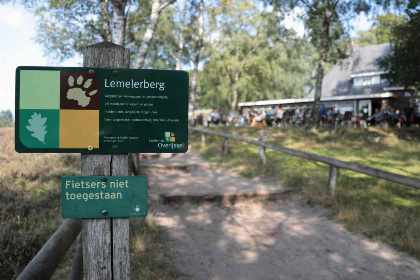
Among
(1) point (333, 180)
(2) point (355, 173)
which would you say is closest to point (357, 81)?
(2) point (355, 173)

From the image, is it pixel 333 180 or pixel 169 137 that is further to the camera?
pixel 333 180

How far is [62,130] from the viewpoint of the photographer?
68.0 inches

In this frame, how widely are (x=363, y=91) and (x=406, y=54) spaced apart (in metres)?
16.9

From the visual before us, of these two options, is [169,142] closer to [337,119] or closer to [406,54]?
[406,54]

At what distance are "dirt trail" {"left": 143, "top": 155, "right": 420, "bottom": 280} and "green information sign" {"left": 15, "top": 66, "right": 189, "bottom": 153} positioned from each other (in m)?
2.49

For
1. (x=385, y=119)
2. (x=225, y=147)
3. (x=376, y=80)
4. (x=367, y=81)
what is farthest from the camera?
(x=367, y=81)

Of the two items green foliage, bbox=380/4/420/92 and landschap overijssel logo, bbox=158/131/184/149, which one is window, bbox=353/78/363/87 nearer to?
green foliage, bbox=380/4/420/92

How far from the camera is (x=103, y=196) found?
5.85ft

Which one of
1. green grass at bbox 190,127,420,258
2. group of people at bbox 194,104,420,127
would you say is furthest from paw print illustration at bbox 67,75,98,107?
group of people at bbox 194,104,420,127

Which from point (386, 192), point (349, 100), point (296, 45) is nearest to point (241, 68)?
point (349, 100)

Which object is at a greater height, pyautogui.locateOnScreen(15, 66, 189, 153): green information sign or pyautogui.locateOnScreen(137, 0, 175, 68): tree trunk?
pyautogui.locateOnScreen(137, 0, 175, 68): tree trunk

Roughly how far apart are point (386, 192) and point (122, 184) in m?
5.92

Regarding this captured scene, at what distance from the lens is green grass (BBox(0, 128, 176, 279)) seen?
323 centimetres

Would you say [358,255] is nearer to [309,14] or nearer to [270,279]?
[270,279]
